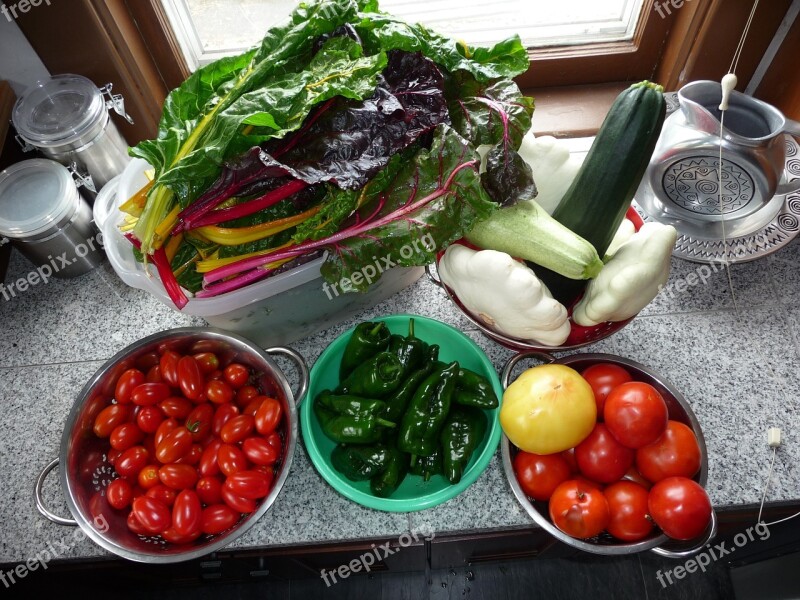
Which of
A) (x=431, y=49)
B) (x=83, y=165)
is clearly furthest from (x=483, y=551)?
(x=83, y=165)

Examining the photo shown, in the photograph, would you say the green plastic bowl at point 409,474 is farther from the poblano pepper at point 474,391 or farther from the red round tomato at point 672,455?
the red round tomato at point 672,455

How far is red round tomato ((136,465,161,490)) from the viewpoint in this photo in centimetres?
89

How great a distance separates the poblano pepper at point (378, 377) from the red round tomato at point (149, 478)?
311mm

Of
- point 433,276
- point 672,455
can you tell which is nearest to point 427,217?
point 433,276

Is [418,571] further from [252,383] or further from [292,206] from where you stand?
[292,206]

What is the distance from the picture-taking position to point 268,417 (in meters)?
0.91

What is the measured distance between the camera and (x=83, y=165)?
3.58 feet

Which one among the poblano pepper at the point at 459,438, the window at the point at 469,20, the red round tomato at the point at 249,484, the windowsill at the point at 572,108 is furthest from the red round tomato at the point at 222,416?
the windowsill at the point at 572,108

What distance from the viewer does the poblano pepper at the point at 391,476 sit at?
0.91 meters

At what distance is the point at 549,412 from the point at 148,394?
595mm

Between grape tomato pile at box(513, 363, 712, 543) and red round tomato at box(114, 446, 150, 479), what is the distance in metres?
0.56

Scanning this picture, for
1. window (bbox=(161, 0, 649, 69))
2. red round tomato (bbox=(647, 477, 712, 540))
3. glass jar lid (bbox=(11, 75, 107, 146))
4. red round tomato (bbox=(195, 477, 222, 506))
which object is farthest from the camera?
window (bbox=(161, 0, 649, 69))

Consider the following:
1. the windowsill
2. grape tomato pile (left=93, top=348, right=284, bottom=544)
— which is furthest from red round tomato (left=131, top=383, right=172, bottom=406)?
the windowsill

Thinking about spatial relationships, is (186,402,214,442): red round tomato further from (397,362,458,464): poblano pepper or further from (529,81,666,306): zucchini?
(529,81,666,306): zucchini
